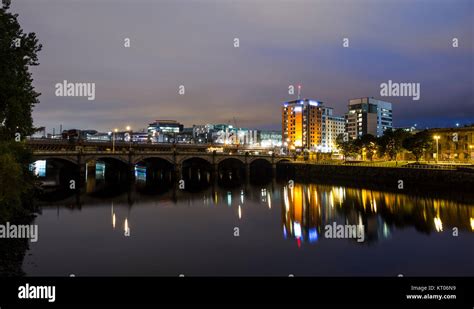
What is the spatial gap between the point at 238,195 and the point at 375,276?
51523 mm

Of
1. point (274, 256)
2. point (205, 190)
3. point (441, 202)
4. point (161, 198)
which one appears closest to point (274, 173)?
point (205, 190)

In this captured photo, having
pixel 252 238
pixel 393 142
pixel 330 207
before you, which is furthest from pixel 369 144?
pixel 252 238

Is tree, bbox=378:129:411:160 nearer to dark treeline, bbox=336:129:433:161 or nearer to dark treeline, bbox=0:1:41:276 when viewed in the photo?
dark treeline, bbox=336:129:433:161

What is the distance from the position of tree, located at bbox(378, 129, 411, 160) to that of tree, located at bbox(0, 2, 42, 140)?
10394 cm

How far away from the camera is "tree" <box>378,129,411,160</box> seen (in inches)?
4371

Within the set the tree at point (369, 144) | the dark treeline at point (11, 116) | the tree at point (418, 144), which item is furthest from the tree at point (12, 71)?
the tree at point (369, 144)

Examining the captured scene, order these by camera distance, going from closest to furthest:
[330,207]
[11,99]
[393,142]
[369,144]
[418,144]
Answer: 1. [11,99]
2. [330,207]
3. [418,144]
4. [393,142]
5. [369,144]

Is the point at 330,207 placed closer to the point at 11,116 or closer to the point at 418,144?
the point at 11,116

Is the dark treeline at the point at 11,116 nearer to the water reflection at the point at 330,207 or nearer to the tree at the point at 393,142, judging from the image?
the water reflection at the point at 330,207

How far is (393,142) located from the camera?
114000mm

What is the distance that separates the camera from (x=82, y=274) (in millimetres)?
25359

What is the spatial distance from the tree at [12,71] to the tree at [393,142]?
103935mm

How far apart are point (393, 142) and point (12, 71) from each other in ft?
358

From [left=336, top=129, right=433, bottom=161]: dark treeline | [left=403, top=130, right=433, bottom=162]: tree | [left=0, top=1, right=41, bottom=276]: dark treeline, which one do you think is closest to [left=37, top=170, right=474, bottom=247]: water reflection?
[left=0, top=1, right=41, bottom=276]: dark treeline
